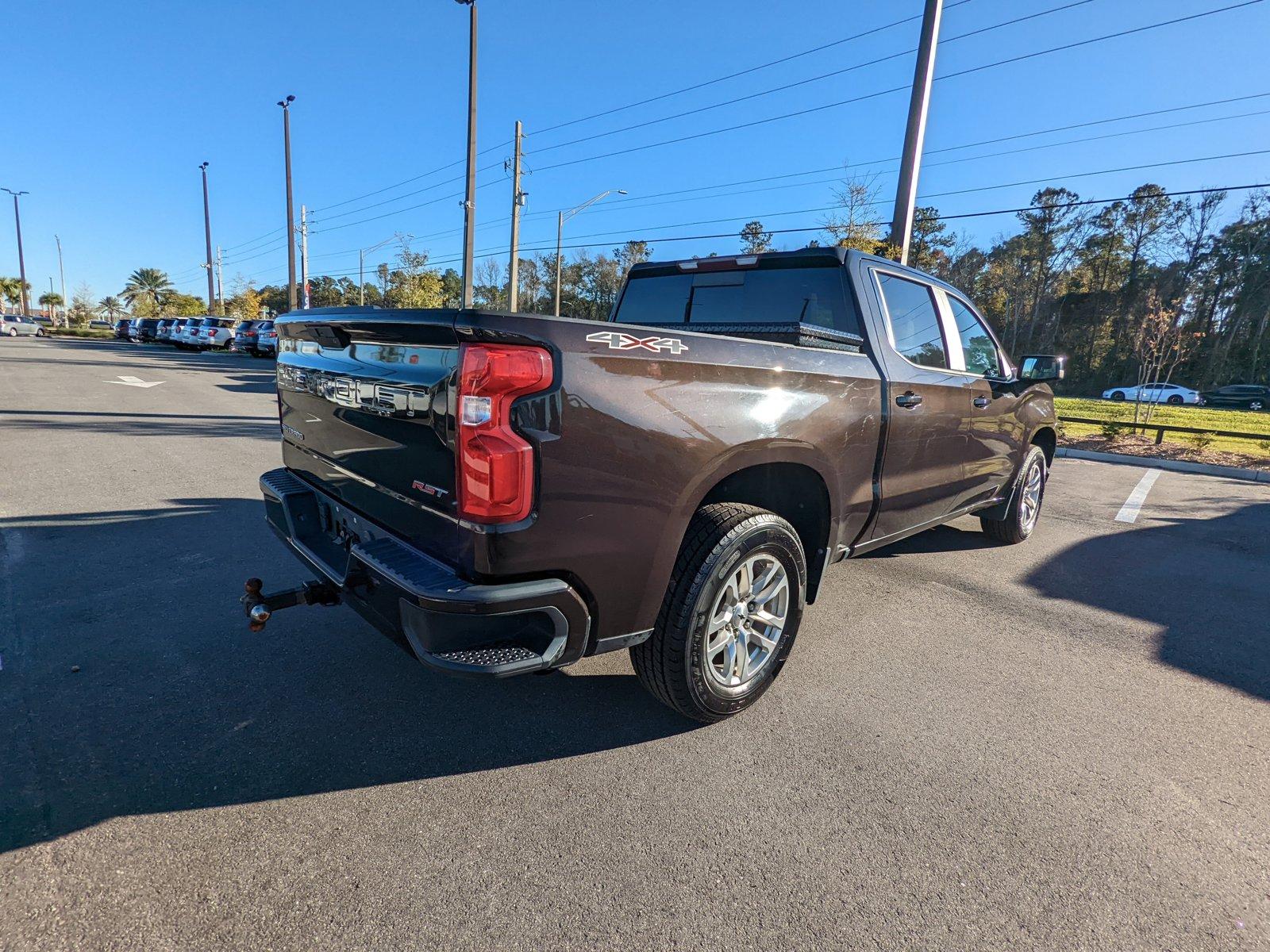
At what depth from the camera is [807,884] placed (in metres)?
1.97

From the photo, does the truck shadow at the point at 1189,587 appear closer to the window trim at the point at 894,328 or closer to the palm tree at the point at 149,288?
the window trim at the point at 894,328

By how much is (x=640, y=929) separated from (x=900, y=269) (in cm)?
351

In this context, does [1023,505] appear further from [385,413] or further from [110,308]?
[110,308]

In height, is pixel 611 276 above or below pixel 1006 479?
above

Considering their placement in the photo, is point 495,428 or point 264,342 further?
point 264,342

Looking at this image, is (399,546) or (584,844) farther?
(399,546)

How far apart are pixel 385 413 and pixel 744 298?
7.38 ft

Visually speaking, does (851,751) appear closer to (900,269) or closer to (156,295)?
(900,269)

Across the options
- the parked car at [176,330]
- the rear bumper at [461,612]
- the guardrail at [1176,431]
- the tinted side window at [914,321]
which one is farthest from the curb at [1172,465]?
the parked car at [176,330]

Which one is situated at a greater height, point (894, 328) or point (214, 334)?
point (894, 328)

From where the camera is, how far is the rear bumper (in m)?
1.95

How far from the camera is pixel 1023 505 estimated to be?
5.59 m

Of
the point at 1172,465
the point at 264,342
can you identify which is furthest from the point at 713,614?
the point at 264,342

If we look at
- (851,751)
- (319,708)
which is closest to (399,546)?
(319,708)
